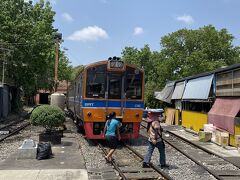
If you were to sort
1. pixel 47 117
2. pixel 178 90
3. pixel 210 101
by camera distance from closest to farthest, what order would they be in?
1. pixel 47 117
2. pixel 210 101
3. pixel 178 90

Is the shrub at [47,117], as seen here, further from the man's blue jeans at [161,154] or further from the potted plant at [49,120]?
the man's blue jeans at [161,154]

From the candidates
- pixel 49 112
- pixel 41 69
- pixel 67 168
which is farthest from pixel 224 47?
pixel 67 168

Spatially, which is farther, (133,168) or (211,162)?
(211,162)

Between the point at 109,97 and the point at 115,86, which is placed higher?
the point at 115,86

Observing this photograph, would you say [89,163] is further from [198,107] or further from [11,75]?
[11,75]

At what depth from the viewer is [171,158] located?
13.3m

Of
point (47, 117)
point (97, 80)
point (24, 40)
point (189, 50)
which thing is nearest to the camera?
point (47, 117)

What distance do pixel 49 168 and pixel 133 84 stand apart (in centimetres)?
691

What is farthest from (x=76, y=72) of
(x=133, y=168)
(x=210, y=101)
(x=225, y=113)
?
(x=133, y=168)

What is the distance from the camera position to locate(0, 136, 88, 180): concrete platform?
9657 mm

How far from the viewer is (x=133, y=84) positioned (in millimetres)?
16703

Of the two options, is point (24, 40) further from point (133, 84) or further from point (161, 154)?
point (161, 154)

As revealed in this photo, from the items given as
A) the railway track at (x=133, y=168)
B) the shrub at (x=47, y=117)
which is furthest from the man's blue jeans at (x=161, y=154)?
the shrub at (x=47, y=117)

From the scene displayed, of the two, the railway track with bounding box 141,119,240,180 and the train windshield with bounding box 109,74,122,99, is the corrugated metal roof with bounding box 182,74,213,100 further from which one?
the train windshield with bounding box 109,74,122,99
